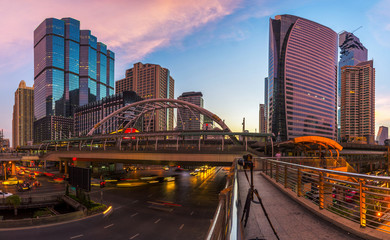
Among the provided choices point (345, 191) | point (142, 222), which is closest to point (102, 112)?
point (142, 222)

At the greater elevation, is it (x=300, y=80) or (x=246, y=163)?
(x=300, y=80)

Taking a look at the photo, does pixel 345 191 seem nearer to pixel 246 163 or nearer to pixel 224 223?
pixel 246 163

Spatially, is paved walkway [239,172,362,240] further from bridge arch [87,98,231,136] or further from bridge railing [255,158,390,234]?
bridge arch [87,98,231,136]

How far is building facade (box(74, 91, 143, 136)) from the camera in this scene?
148 m

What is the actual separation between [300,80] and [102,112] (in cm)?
14563

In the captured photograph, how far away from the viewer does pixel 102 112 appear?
512ft

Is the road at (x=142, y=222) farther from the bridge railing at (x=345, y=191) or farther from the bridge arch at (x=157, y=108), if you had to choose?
the bridge arch at (x=157, y=108)

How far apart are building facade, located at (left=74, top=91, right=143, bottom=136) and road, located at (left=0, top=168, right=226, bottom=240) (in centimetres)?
10901

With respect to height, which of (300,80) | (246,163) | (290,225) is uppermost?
(300,80)

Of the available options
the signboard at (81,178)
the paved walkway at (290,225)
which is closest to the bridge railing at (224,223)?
the paved walkway at (290,225)

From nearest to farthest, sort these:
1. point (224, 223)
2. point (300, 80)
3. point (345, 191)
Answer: point (224, 223) < point (345, 191) < point (300, 80)

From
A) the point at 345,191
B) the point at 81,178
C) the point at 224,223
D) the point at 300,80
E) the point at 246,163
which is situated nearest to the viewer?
the point at 224,223

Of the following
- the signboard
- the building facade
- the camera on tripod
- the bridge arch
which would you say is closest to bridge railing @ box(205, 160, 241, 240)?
the camera on tripod

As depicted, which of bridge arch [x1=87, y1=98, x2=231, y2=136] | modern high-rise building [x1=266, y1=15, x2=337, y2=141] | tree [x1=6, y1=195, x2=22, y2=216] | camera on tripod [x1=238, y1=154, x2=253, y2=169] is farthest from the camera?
modern high-rise building [x1=266, y1=15, x2=337, y2=141]
